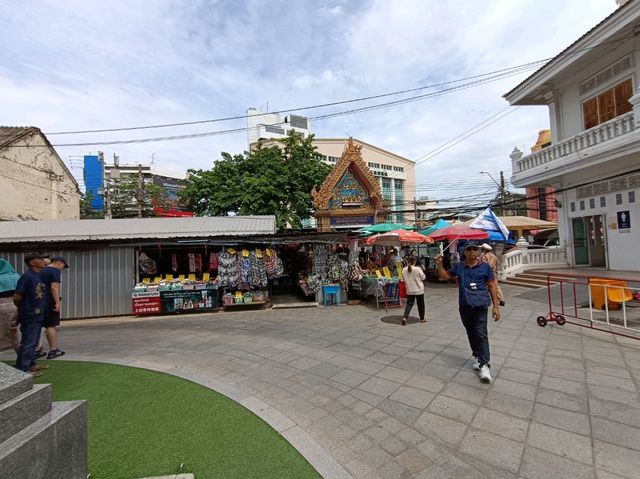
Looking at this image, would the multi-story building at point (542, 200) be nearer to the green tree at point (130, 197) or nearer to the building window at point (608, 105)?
the building window at point (608, 105)

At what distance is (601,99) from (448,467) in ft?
48.4

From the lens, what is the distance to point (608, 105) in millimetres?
11086

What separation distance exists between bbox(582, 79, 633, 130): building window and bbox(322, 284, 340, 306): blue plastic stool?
37.8 feet

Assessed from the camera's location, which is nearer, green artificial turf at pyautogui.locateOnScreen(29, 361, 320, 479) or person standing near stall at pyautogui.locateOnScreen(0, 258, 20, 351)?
green artificial turf at pyautogui.locateOnScreen(29, 361, 320, 479)

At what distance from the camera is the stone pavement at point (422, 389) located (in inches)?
102

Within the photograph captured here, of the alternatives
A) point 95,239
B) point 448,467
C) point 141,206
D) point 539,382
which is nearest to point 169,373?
point 448,467

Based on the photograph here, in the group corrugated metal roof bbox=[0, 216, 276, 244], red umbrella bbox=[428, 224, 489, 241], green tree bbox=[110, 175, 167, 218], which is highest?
green tree bbox=[110, 175, 167, 218]

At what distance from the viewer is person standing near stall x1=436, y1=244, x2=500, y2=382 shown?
4.00 metres

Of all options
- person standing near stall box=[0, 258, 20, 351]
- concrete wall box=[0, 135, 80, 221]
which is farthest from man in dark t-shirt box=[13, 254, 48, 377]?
concrete wall box=[0, 135, 80, 221]

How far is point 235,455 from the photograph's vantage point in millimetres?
2689

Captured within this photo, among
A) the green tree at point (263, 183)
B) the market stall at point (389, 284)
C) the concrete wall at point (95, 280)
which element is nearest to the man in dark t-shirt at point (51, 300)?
the concrete wall at point (95, 280)

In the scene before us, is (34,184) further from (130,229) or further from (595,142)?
(595,142)

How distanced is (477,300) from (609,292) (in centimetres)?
468

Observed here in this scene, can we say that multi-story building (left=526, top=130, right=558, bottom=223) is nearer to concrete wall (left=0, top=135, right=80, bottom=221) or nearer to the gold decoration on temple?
the gold decoration on temple
